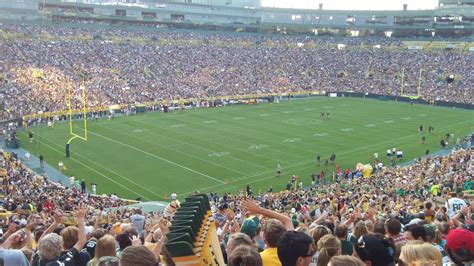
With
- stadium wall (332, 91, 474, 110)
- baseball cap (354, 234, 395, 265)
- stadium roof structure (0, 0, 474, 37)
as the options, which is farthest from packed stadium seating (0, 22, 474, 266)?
stadium roof structure (0, 0, 474, 37)

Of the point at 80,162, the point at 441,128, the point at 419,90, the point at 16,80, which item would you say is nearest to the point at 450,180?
the point at 80,162

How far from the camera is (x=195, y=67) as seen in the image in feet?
217

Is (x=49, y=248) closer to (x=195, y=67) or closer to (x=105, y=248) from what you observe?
(x=105, y=248)

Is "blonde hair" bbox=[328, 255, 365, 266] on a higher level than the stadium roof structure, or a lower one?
lower

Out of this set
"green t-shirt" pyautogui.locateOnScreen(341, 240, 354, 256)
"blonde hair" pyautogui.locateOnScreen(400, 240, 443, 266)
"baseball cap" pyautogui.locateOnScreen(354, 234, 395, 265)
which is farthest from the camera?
"green t-shirt" pyautogui.locateOnScreen(341, 240, 354, 256)

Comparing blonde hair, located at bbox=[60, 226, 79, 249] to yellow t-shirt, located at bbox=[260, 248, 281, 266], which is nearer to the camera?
yellow t-shirt, located at bbox=[260, 248, 281, 266]

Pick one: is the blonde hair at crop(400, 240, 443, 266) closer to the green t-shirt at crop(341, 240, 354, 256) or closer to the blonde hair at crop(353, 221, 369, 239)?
the green t-shirt at crop(341, 240, 354, 256)

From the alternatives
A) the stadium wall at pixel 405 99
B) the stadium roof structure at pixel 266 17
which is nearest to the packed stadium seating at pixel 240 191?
the stadium wall at pixel 405 99

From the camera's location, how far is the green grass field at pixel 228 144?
94.0ft

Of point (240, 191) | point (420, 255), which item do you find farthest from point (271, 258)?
point (240, 191)

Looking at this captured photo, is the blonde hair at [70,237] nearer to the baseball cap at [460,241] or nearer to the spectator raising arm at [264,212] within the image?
the spectator raising arm at [264,212]

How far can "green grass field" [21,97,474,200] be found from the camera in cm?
2864

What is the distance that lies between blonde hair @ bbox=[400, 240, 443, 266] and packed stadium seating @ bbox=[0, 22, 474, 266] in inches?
0.4

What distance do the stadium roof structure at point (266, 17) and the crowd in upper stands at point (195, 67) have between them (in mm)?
4360
